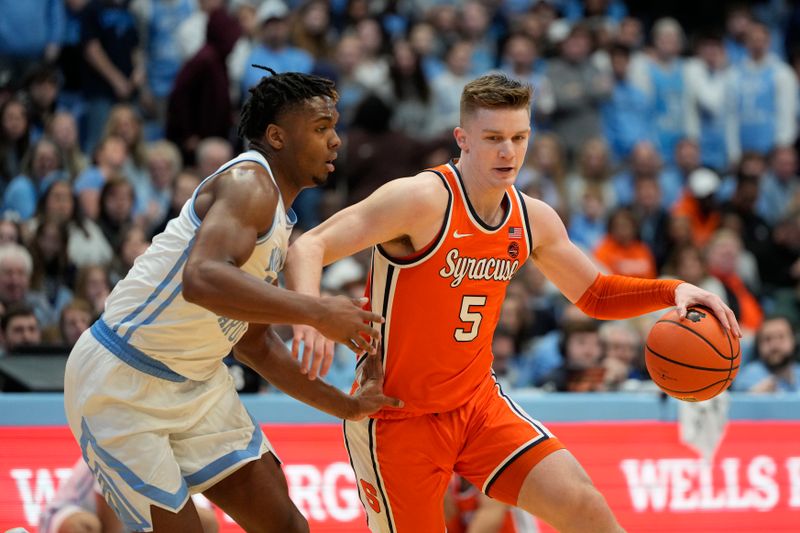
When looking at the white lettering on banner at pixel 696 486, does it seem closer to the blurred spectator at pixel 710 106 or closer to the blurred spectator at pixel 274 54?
the blurred spectator at pixel 274 54

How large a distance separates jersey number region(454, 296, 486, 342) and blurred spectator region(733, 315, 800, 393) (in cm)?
435

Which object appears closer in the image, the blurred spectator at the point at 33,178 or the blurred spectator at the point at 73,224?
the blurred spectator at the point at 73,224

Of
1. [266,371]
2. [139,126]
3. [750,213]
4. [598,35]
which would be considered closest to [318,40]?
[139,126]

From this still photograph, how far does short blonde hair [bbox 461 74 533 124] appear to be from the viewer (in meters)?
4.95

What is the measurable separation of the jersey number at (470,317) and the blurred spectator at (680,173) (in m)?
7.67

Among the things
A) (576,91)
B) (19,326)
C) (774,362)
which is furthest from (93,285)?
(576,91)

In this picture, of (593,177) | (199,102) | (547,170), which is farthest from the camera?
(593,177)

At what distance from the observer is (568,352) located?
29.6 feet

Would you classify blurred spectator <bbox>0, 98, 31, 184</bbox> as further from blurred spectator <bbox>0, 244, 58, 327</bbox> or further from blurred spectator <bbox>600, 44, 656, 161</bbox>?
blurred spectator <bbox>600, 44, 656, 161</bbox>

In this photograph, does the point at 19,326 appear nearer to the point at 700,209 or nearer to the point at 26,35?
the point at 26,35

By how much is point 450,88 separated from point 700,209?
2791 millimetres

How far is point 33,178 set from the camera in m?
10.3

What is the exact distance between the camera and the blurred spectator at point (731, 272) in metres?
10.7

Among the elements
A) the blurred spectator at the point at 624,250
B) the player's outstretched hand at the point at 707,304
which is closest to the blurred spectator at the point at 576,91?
the blurred spectator at the point at 624,250
